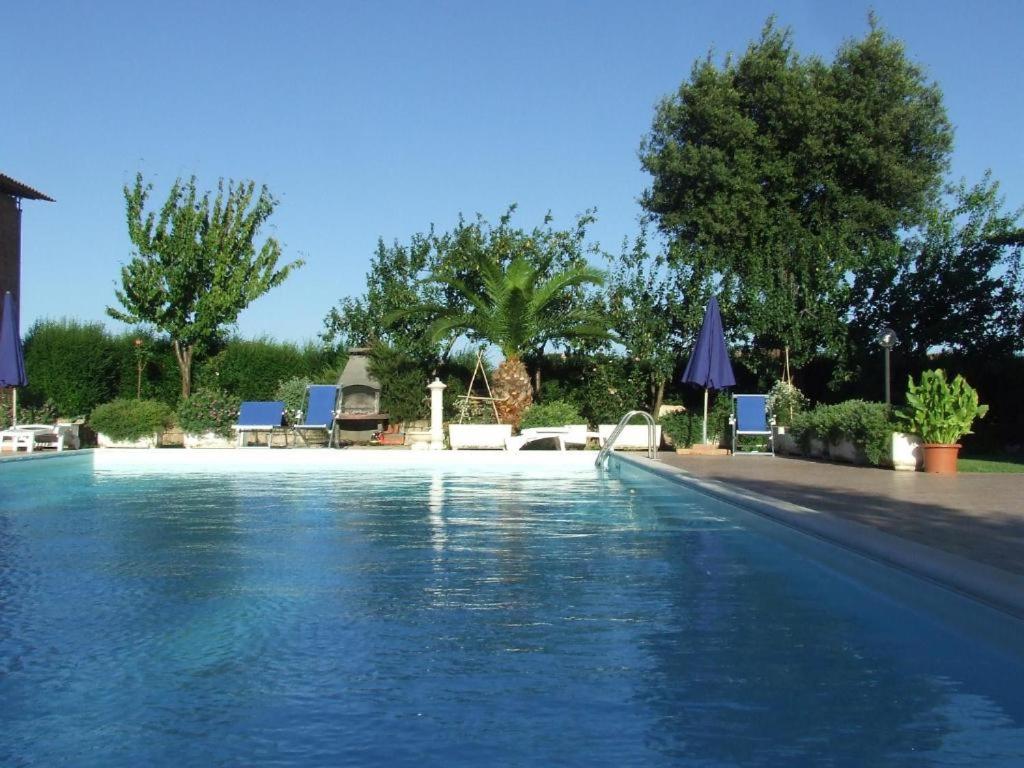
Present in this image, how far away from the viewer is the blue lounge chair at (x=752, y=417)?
709 inches

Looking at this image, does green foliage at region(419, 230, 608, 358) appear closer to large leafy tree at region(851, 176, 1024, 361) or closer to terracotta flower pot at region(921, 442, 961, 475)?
large leafy tree at region(851, 176, 1024, 361)

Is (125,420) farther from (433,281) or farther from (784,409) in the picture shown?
(784,409)

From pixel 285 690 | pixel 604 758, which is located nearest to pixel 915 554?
pixel 604 758

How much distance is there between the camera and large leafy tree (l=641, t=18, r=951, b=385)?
2294cm

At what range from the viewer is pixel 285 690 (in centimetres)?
362

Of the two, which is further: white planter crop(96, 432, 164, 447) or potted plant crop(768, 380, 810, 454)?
white planter crop(96, 432, 164, 447)

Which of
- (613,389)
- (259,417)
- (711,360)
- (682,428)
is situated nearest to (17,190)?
(259,417)

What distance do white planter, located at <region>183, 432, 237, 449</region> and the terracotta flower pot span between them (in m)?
12.1

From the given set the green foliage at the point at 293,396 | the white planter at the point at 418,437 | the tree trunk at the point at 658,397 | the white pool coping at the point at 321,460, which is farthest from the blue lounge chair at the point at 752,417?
the green foliage at the point at 293,396

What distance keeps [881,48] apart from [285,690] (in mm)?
23223

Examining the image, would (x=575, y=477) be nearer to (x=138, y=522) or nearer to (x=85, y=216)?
(x=138, y=522)

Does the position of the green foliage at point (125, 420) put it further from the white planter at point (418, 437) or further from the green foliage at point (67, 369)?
the white planter at point (418, 437)

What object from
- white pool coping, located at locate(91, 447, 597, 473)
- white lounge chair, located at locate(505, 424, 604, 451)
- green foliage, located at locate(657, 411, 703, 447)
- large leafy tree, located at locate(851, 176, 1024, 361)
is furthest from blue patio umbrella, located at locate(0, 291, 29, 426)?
large leafy tree, located at locate(851, 176, 1024, 361)

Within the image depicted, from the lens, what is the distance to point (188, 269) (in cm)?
2138
